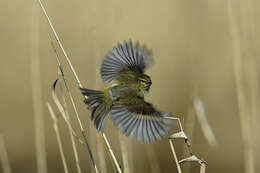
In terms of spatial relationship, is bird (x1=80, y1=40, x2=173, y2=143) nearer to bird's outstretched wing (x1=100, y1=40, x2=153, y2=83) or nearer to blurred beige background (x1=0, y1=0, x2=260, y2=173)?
bird's outstretched wing (x1=100, y1=40, x2=153, y2=83)

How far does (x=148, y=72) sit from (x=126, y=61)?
1826 millimetres

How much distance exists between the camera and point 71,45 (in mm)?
3439

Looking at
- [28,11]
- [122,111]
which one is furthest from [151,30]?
[122,111]

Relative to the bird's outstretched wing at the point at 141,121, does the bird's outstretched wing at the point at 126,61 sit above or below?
above

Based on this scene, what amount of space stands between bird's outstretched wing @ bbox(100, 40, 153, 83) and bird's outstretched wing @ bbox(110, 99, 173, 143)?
0.17m

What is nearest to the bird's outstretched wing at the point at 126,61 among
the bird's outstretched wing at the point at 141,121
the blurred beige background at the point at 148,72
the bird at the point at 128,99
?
the bird at the point at 128,99

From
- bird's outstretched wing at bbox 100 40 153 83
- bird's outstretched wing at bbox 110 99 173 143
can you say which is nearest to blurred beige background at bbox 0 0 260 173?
bird's outstretched wing at bbox 100 40 153 83

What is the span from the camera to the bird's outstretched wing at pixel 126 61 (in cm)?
162

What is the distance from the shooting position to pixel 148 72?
11.4 ft

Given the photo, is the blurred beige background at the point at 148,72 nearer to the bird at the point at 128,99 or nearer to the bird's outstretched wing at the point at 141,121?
the bird at the point at 128,99

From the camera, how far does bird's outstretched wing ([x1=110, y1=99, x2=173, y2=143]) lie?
4.56 feet

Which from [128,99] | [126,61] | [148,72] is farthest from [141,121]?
[148,72]

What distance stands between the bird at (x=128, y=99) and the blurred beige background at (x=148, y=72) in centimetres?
163

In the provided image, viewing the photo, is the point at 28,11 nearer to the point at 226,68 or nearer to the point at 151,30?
the point at 151,30
